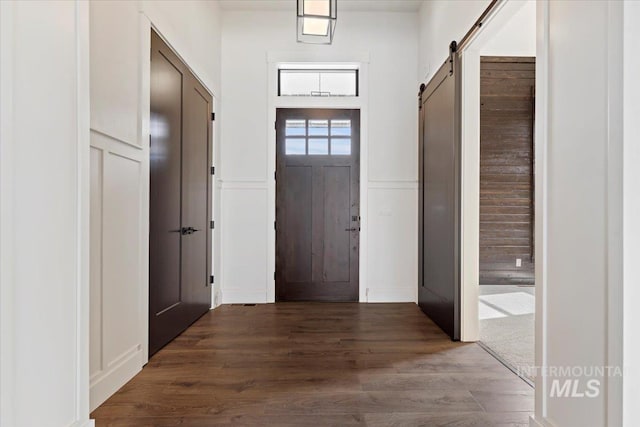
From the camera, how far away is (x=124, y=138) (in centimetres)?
239

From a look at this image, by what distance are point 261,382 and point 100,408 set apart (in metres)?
0.85

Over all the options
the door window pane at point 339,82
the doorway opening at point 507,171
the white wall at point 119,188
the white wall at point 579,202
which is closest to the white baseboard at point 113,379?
the white wall at point 119,188

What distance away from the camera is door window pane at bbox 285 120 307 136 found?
472 centimetres

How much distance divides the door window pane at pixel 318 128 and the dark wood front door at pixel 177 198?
1194 millimetres

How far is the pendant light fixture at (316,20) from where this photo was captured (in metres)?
2.72

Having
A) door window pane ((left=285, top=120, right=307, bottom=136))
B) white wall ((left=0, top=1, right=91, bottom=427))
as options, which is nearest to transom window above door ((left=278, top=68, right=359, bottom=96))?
door window pane ((left=285, top=120, right=307, bottom=136))

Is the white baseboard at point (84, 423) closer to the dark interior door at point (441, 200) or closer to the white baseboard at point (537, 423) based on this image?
the white baseboard at point (537, 423)

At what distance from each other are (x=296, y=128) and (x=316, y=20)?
1.97m

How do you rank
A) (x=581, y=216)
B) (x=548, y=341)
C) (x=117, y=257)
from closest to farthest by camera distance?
(x=581, y=216) → (x=548, y=341) → (x=117, y=257)

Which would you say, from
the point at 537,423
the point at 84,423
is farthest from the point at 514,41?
the point at 84,423

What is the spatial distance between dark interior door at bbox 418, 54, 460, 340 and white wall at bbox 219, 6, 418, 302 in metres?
0.30

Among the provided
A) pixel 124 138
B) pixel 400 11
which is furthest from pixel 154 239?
pixel 400 11

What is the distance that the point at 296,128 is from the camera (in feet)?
15.5

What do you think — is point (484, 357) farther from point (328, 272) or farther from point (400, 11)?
point (400, 11)
